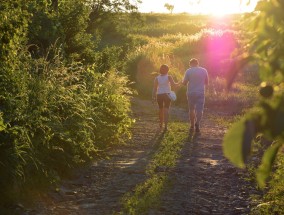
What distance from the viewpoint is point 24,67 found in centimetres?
962

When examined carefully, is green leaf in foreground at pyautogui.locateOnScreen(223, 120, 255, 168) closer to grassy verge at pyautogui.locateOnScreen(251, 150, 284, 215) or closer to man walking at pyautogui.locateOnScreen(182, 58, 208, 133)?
grassy verge at pyautogui.locateOnScreen(251, 150, 284, 215)

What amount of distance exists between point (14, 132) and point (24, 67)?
7.96ft

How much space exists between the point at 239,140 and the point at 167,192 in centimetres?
645

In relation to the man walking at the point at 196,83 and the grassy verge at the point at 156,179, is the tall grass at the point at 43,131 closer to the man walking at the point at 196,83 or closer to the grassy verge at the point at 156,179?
the grassy verge at the point at 156,179

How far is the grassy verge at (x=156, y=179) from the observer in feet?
23.4

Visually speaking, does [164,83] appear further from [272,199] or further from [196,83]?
[272,199]

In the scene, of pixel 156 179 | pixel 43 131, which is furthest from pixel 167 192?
pixel 43 131

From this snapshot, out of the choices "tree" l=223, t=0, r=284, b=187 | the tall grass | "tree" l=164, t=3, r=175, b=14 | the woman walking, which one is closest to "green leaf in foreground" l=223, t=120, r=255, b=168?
"tree" l=223, t=0, r=284, b=187

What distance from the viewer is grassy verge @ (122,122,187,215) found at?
23.4ft

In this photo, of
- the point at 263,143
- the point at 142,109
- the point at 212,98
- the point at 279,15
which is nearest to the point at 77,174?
the point at 263,143

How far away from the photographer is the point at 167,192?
7.90 metres

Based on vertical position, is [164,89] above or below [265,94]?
below

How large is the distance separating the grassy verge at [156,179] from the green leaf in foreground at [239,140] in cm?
528

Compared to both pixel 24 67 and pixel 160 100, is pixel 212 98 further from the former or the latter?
pixel 24 67
